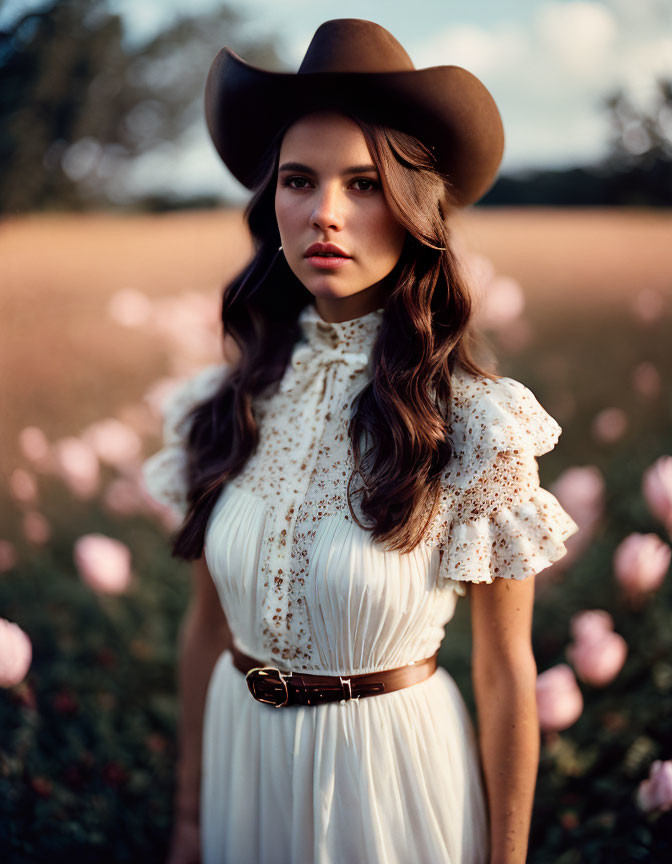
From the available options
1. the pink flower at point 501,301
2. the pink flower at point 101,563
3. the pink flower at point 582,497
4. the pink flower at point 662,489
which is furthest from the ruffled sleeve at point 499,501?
the pink flower at point 101,563

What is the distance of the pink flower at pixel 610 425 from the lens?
248 centimetres

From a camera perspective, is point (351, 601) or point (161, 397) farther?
point (161, 397)

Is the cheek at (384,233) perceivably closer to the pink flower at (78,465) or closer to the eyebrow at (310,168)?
the eyebrow at (310,168)

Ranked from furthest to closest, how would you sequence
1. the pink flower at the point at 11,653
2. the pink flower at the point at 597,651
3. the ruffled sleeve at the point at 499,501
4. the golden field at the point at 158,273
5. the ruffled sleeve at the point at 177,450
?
the golden field at the point at 158,273 → the pink flower at the point at 597,651 → the ruffled sleeve at the point at 177,450 → the pink flower at the point at 11,653 → the ruffled sleeve at the point at 499,501

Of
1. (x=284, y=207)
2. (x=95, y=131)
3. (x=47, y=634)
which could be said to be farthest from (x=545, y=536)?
(x=95, y=131)

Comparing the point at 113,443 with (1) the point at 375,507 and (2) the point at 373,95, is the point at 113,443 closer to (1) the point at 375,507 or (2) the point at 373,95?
(1) the point at 375,507

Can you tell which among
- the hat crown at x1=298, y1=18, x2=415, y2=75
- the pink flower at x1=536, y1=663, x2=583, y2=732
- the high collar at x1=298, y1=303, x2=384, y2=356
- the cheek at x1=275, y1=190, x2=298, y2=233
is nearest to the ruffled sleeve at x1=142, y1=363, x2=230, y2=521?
the high collar at x1=298, y1=303, x2=384, y2=356

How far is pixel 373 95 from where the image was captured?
1.09m

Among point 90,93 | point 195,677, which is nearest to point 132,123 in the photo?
point 90,93

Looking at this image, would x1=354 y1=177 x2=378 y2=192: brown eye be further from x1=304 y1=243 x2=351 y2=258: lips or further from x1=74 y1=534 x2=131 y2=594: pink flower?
x1=74 y1=534 x2=131 y2=594: pink flower

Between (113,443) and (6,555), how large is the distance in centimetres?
51

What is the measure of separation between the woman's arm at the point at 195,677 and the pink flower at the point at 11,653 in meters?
0.34

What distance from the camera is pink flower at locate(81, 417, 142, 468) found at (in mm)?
2264

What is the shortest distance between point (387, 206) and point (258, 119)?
35cm
